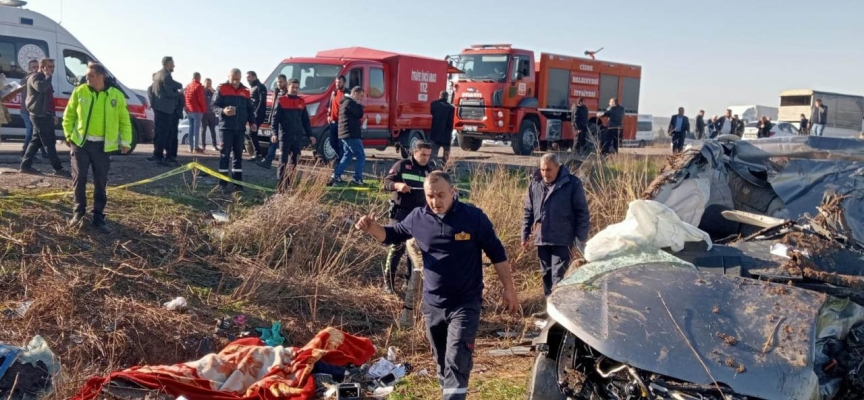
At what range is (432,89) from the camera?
1595 centimetres

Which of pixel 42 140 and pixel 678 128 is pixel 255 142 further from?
pixel 678 128

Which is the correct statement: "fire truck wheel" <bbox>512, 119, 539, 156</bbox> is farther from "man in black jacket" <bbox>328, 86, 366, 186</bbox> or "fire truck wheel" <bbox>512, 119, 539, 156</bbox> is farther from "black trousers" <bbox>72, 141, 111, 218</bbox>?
"black trousers" <bbox>72, 141, 111, 218</bbox>

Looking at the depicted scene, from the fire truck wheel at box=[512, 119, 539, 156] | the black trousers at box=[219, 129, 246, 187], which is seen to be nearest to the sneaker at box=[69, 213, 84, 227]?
the black trousers at box=[219, 129, 246, 187]

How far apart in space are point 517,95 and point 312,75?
666cm

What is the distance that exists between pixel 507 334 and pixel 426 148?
187 cm

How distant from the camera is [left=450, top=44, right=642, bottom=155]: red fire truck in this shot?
736 inches

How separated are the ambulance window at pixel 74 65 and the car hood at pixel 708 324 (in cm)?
1048

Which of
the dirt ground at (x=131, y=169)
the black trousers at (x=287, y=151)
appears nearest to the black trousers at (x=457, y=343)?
the dirt ground at (x=131, y=169)

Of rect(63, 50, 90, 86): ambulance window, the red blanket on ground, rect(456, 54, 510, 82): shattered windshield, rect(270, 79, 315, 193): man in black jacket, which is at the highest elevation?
rect(456, 54, 510, 82): shattered windshield

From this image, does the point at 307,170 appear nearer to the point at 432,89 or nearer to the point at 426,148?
the point at 426,148

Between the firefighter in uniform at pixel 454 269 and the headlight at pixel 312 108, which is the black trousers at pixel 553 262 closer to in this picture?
the firefighter in uniform at pixel 454 269

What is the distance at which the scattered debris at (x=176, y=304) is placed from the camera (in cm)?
620

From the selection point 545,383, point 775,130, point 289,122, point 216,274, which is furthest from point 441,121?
point 775,130

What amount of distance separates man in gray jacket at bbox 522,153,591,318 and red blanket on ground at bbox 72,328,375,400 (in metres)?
2.05
